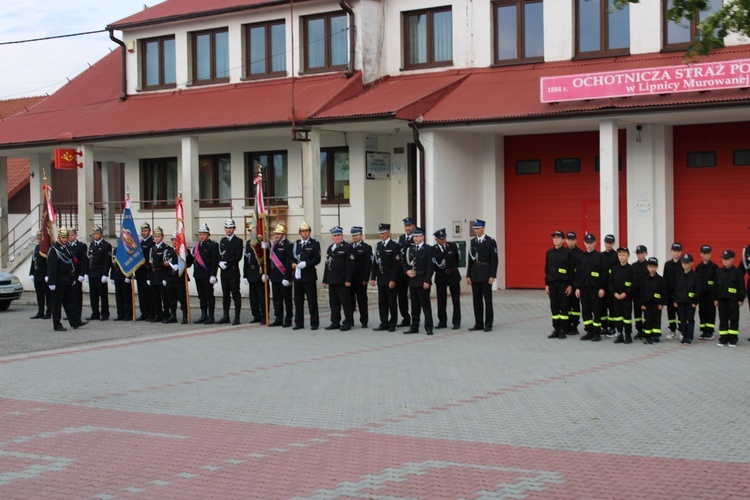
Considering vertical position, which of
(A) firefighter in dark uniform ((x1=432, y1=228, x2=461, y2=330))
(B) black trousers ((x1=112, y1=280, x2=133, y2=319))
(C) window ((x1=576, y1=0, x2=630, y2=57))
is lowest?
(B) black trousers ((x1=112, y1=280, x2=133, y2=319))

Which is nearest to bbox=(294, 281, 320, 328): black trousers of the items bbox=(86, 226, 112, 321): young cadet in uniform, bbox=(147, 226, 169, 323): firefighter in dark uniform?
bbox=(147, 226, 169, 323): firefighter in dark uniform

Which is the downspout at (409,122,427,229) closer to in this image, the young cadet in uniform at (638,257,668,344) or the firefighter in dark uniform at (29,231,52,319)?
the young cadet in uniform at (638,257,668,344)

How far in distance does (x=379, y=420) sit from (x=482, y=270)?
307 inches

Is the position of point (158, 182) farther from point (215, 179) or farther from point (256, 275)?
point (256, 275)

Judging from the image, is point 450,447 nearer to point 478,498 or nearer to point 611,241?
point 478,498

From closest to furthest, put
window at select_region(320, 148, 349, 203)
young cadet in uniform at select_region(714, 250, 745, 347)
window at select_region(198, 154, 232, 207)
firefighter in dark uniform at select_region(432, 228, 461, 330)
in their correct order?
young cadet in uniform at select_region(714, 250, 745, 347)
firefighter in dark uniform at select_region(432, 228, 461, 330)
window at select_region(320, 148, 349, 203)
window at select_region(198, 154, 232, 207)

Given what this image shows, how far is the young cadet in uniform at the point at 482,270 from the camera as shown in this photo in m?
17.6

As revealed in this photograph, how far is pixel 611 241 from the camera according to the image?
16.8 m

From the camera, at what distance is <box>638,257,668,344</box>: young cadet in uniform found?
51.1 ft

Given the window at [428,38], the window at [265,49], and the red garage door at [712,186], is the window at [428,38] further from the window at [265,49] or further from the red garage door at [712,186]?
the red garage door at [712,186]

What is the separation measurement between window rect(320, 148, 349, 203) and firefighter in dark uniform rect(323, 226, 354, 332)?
8440mm

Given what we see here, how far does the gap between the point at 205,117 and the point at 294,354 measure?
13.1 metres

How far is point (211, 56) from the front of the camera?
29141 millimetres

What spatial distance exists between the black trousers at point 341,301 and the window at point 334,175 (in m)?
8.53
